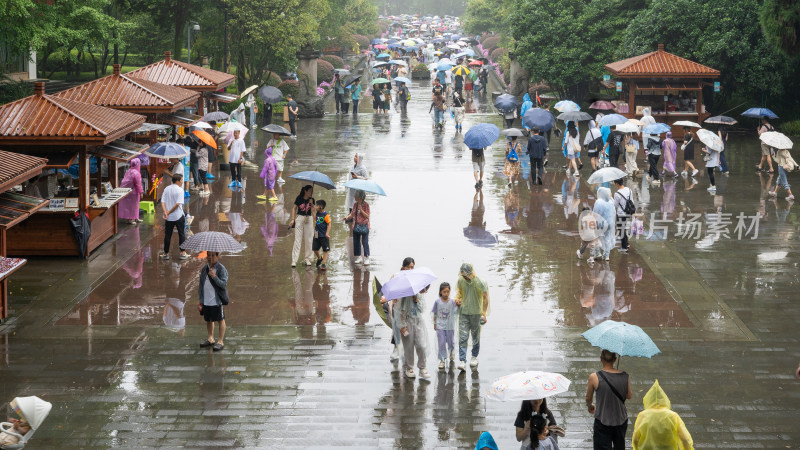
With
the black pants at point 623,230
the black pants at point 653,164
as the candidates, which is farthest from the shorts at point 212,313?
the black pants at point 653,164

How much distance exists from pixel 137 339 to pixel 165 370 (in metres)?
1.42

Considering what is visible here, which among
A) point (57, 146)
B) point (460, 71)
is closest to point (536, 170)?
point (57, 146)

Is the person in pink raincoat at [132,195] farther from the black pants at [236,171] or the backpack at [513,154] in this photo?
the backpack at [513,154]

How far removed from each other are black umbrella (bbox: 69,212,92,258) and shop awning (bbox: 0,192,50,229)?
206 centimetres

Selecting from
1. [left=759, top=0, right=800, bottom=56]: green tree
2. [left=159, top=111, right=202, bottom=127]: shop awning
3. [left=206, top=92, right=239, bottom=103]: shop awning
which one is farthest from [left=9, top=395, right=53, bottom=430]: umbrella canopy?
[left=759, top=0, right=800, bottom=56]: green tree

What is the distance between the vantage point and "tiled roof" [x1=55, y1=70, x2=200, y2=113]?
22125 millimetres

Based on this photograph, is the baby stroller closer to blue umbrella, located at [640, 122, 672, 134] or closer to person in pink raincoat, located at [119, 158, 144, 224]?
person in pink raincoat, located at [119, 158, 144, 224]

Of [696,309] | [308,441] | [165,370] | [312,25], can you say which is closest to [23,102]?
[165,370]

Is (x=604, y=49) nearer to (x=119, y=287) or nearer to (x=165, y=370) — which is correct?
(x=119, y=287)

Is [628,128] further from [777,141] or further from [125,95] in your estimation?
[125,95]

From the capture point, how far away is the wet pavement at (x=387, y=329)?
11062 millimetres

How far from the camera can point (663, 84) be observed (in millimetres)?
33500

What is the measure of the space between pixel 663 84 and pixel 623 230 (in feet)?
54.6

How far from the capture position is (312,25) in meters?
42.2
